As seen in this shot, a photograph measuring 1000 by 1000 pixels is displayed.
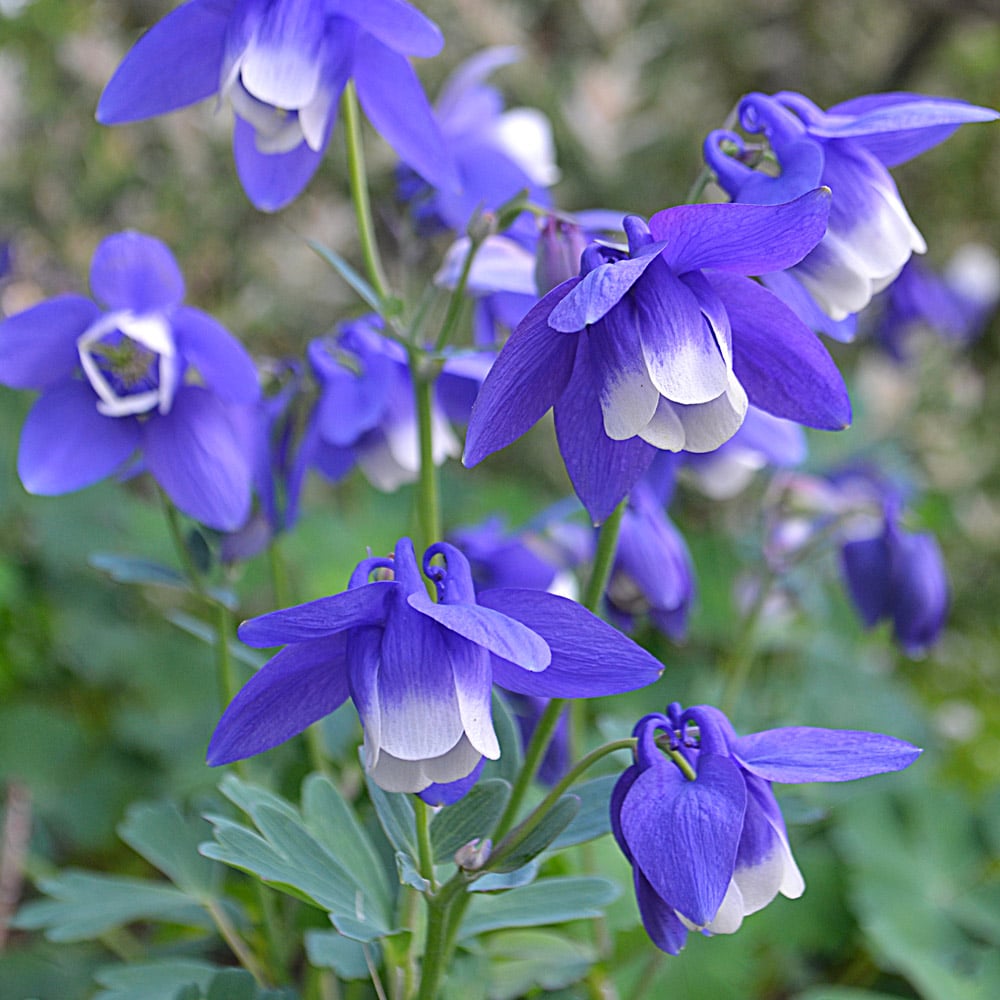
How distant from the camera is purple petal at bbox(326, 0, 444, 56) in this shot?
0.68 metres

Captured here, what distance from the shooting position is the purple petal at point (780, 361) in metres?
0.57

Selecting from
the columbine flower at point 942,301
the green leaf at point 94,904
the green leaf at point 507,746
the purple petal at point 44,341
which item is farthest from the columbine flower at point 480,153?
the green leaf at point 94,904

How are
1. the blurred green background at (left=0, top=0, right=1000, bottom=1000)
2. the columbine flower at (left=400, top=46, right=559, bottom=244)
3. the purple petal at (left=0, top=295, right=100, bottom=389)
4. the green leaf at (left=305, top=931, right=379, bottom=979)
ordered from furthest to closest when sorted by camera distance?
the blurred green background at (left=0, top=0, right=1000, bottom=1000) → the columbine flower at (left=400, top=46, right=559, bottom=244) → the purple petal at (left=0, top=295, right=100, bottom=389) → the green leaf at (left=305, top=931, right=379, bottom=979)

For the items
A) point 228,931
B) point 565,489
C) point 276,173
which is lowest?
point 565,489

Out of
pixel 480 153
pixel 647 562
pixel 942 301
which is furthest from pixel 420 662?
pixel 942 301

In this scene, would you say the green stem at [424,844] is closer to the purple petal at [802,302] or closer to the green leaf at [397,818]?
the green leaf at [397,818]

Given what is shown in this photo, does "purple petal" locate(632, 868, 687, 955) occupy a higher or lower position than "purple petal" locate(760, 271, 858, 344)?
lower

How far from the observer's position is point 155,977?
0.80 meters

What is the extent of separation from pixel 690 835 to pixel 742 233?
12.3 inches

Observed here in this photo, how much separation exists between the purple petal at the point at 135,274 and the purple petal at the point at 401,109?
0.69ft

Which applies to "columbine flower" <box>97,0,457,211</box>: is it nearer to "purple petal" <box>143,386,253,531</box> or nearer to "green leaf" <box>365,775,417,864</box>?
"purple petal" <box>143,386,253,531</box>

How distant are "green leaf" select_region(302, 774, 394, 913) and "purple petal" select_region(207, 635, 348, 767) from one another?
0.52 ft

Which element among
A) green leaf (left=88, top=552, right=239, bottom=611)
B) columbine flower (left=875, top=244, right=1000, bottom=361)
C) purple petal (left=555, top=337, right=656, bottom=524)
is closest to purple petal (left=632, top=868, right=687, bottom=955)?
purple petal (left=555, top=337, right=656, bottom=524)

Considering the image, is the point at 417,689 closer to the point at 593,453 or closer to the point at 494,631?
the point at 494,631
